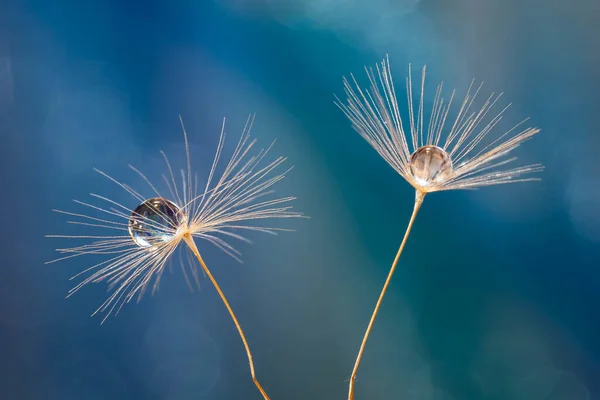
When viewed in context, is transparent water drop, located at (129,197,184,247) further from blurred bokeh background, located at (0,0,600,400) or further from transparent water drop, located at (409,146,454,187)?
blurred bokeh background, located at (0,0,600,400)

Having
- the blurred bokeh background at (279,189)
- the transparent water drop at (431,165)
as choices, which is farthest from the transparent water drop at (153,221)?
the blurred bokeh background at (279,189)

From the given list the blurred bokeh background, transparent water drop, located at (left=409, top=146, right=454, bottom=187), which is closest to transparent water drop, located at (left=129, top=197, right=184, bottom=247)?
transparent water drop, located at (left=409, top=146, right=454, bottom=187)

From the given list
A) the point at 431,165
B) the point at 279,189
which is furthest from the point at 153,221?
the point at 279,189

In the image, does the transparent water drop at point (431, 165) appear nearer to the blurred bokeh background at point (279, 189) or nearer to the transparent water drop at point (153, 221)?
the transparent water drop at point (153, 221)

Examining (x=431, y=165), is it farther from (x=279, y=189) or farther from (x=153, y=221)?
(x=279, y=189)

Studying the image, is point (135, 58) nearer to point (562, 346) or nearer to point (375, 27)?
point (375, 27)

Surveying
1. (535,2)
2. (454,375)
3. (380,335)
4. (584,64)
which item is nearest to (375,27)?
(535,2)
